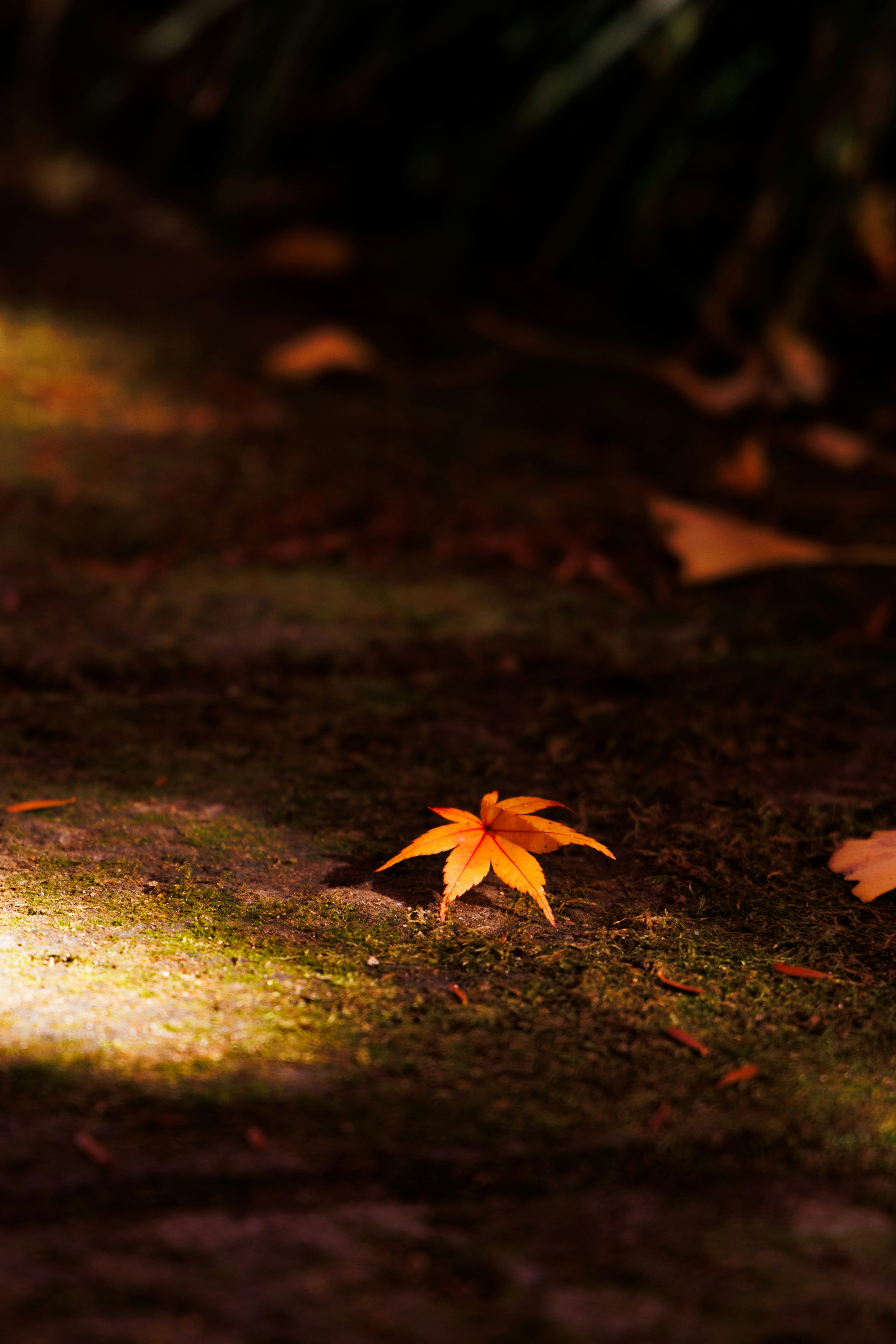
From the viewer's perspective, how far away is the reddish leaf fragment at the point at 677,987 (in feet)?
3.75

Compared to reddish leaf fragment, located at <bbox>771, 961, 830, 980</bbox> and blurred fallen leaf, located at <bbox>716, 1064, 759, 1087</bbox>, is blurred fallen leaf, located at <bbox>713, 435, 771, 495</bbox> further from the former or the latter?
blurred fallen leaf, located at <bbox>716, 1064, 759, 1087</bbox>

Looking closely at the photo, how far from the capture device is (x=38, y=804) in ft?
4.87

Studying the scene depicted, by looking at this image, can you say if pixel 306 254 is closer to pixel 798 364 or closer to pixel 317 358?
pixel 317 358

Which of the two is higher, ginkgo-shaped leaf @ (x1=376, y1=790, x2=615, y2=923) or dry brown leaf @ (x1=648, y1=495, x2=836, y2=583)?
dry brown leaf @ (x1=648, y1=495, x2=836, y2=583)

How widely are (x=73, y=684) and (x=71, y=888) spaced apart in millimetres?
726

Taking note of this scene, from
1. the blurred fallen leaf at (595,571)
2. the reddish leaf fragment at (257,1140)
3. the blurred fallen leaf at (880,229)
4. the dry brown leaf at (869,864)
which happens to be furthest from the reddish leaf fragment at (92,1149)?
the blurred fallen leaf at (880,229)

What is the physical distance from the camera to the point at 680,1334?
2.47 ft

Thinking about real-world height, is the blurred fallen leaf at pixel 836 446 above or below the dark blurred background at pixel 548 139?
below

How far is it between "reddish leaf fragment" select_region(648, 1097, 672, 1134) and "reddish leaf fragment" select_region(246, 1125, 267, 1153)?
13.3 inches

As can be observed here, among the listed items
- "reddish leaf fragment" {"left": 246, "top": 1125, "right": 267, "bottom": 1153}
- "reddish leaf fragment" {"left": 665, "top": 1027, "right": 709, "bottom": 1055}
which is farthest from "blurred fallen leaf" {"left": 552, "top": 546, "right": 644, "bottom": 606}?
"reddish leaf fragment" {"left": 246, "top": 1125, "right": 267, "bottom": 1153}

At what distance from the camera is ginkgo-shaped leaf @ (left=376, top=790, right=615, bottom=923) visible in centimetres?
125

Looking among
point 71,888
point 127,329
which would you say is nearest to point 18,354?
point 127,329

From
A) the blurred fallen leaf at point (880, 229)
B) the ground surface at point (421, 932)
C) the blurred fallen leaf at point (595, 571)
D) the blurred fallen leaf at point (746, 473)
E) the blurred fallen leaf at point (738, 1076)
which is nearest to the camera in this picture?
the ground surface at point (421, 932)

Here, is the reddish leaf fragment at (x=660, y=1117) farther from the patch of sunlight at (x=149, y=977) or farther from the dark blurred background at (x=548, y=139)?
the dark blurred background at (x=548, y=139)
